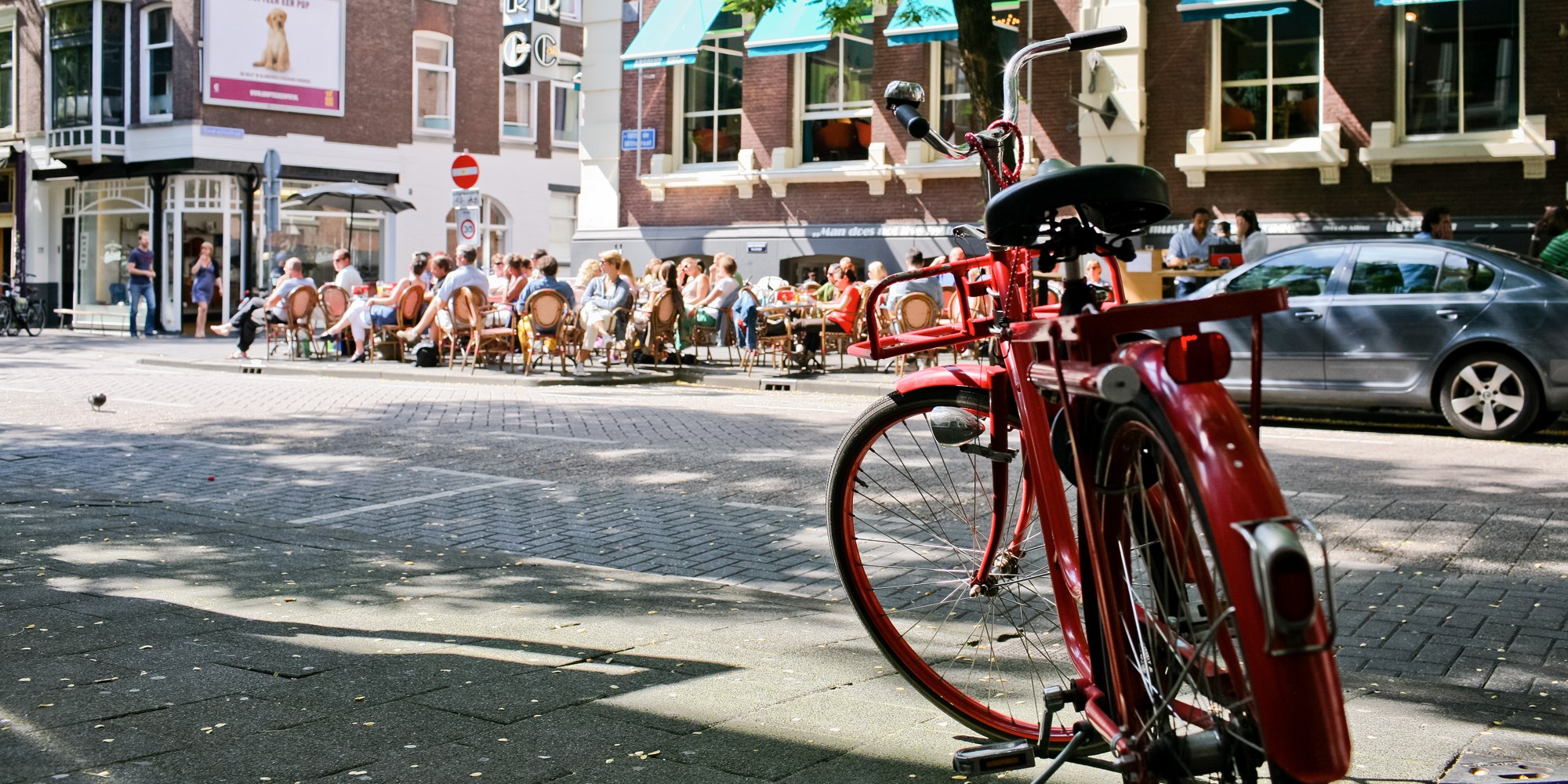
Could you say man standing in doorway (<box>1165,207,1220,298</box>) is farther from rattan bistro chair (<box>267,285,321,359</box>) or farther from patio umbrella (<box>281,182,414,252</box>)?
patio umbrella (<box>281,182,414,252</box>)

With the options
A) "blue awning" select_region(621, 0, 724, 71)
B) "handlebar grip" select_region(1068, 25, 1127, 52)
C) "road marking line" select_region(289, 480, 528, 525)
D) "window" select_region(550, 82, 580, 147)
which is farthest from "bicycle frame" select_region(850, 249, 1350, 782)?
"window" select_region(550, 82, 580, 147)

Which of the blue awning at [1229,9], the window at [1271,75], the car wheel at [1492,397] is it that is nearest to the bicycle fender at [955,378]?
the car wheel at [1492,397]

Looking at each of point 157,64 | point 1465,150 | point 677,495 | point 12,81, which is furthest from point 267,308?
point 12,81

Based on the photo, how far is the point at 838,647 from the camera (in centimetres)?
463

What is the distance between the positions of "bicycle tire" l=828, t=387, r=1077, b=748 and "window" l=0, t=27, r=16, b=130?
39644mm

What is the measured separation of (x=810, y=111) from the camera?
26.2 metres

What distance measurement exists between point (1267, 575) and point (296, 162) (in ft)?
118

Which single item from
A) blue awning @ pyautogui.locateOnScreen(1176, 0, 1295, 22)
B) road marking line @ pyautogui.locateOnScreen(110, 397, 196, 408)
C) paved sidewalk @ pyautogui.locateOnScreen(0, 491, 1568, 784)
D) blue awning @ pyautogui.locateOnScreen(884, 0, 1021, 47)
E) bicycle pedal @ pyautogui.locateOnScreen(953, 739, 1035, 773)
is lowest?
paved sidewalk @ pyautogui.locateOnScreen(0, 491, 1568, 784)

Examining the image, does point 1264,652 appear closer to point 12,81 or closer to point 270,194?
point 270,194

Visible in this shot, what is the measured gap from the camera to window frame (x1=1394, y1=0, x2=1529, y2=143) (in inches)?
774

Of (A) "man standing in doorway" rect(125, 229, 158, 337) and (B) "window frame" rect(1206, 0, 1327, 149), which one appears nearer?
(B) "window frame" rect(1206, 0, 1327, 149)

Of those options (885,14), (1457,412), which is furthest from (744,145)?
(1457,412)

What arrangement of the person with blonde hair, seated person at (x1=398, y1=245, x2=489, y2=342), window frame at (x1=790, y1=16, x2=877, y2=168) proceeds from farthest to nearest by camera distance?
the person with blonde hair, window frame at (x1=790, y1=16, x2=877, y2=168), seated person at (x1=398, y1=245, x2=489, y2=342)

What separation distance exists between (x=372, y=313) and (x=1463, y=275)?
14.4 metres
